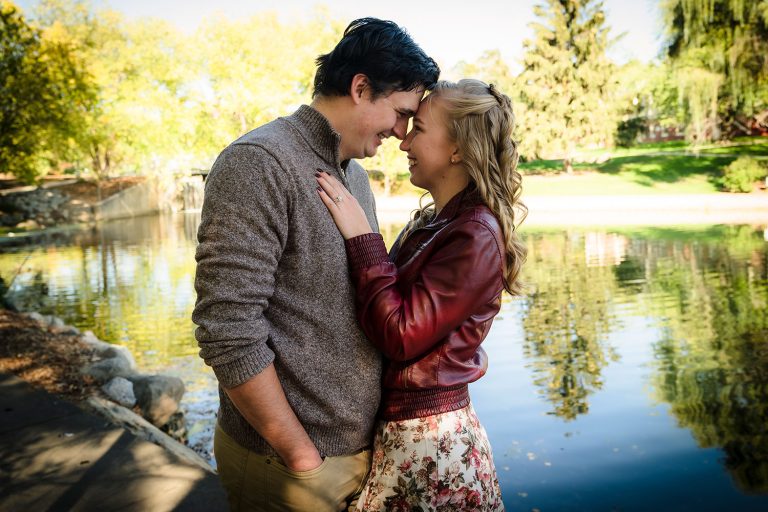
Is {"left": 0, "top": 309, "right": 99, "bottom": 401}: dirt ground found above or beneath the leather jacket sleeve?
beneath

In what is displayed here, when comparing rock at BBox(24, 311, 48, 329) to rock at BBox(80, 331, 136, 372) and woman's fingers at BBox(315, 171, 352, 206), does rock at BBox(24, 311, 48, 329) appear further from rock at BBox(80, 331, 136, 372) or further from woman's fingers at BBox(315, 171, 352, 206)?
woman's fingers at BBox(315, 171, 352, 206)

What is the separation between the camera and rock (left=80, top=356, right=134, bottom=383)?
7125 millimetres

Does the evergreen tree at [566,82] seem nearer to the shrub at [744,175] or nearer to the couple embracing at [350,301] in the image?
the shrub at [744,175]

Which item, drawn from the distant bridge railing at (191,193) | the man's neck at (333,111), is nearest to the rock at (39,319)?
the man's neck at (333,111)

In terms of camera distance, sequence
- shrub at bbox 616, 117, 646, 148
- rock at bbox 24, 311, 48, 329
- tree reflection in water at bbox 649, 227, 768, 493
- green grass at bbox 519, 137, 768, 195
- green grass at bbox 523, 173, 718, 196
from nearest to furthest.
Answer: tree reflection in water at bbox 649, 227, 768, 493 → rock at bbox 24, 311, 48, 329 → green grass at bbox 523, 173, 718, 196 → green grass at bbox 519, 137, 768, 195 → shrub at bbox 616, 117, 646, 148

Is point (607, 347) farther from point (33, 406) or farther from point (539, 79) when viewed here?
point (539, 79)

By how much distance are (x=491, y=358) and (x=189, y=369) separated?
3.62 meters

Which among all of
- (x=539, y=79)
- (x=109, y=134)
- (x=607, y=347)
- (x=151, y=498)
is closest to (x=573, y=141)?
(x=539, y=79)

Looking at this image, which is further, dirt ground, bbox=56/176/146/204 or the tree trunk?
dirt ground, bbox=56/176/146/204

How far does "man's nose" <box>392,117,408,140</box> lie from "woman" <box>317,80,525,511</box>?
2.7 inches

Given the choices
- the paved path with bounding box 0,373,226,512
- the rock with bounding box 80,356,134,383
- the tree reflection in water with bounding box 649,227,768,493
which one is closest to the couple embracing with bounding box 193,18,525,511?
the paved path with bounding box 0,373,226,512

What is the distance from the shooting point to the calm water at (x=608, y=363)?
538 centimetres

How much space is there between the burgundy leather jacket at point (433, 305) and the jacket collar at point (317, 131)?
0.98ft

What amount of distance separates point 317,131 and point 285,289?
0.50m
